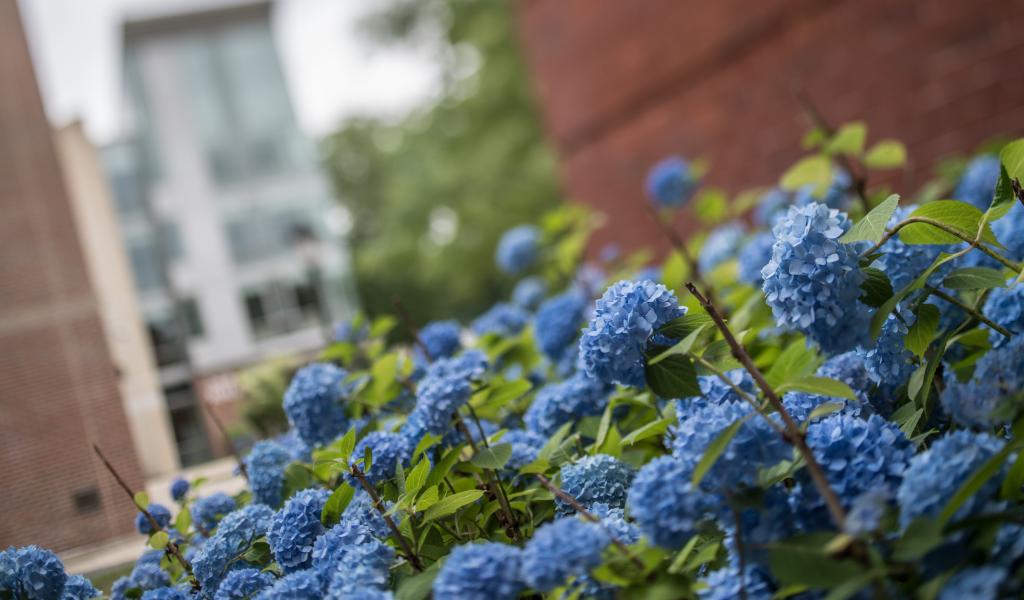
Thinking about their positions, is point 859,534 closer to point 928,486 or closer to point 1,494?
point 928,486

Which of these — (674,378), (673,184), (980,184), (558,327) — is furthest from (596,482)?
(673,184)

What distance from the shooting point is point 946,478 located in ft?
3.00

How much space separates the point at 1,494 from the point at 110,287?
1295 mm

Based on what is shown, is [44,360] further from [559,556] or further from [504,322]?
[559,556]

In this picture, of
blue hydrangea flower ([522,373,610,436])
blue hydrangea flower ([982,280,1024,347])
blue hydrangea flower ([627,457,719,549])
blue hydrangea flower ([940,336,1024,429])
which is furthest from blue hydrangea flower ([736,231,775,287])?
blue hydrangea flower ([627,457,719,549])

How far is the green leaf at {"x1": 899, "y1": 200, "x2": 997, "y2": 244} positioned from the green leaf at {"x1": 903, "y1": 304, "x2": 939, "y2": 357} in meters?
0.09

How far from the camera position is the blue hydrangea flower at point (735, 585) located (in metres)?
0.99

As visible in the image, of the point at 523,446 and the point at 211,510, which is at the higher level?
the point at 211,510

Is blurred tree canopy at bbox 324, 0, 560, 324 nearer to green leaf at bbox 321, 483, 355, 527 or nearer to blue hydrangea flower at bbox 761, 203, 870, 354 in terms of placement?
green leaf at bbox 321, 483, 355, 527

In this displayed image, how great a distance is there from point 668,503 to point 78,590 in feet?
3.40

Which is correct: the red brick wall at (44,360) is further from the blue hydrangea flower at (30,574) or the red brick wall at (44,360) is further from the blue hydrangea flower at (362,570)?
the blue hydrangea flower at (362,570)

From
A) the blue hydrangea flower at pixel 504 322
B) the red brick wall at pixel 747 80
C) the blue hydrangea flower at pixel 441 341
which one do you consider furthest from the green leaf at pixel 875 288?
the red brick wall at pixel 747 80

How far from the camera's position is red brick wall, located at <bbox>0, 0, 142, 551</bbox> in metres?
2.16

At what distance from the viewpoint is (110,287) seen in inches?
129
